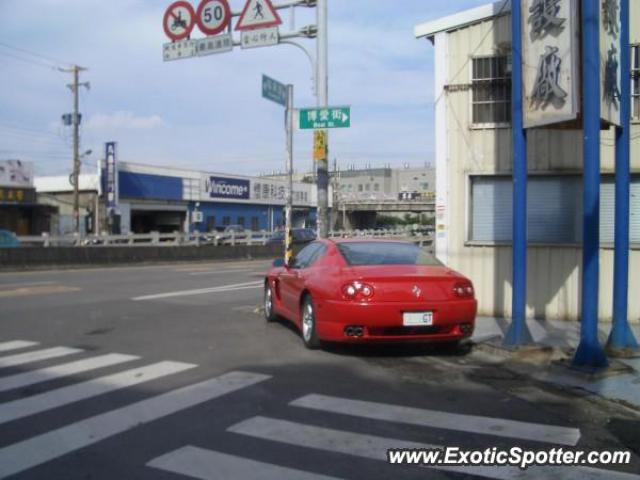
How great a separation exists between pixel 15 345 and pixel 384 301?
4740 mm

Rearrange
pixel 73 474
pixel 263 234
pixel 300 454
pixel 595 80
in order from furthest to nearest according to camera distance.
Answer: pixel 263 234 < pixel 595 80 < pixel 300 454 < pixel 73 474

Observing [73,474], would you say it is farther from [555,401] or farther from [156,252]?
[156,252]

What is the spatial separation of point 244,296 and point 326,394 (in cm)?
896

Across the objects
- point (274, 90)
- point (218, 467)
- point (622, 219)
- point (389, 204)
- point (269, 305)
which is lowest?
point (218, 467)

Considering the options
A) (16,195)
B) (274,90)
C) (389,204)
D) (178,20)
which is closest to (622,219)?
(274,90)

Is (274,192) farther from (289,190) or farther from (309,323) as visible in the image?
(309,323)

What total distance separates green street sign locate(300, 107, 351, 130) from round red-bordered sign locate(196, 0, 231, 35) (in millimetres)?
3677

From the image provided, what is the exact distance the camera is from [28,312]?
11.8m

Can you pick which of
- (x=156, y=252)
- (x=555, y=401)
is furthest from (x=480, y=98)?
(x=156, y=252)

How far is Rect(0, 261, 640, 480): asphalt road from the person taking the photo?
451 cm

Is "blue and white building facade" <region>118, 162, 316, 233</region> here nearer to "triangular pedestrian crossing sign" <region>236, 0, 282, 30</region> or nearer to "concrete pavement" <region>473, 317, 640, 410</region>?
"triangular pedestrian crossing sign" <region>236, 0, 282, 30</region>

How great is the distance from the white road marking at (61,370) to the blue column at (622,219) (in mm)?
5564

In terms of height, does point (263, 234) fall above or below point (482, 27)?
below

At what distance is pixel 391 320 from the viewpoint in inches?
301
